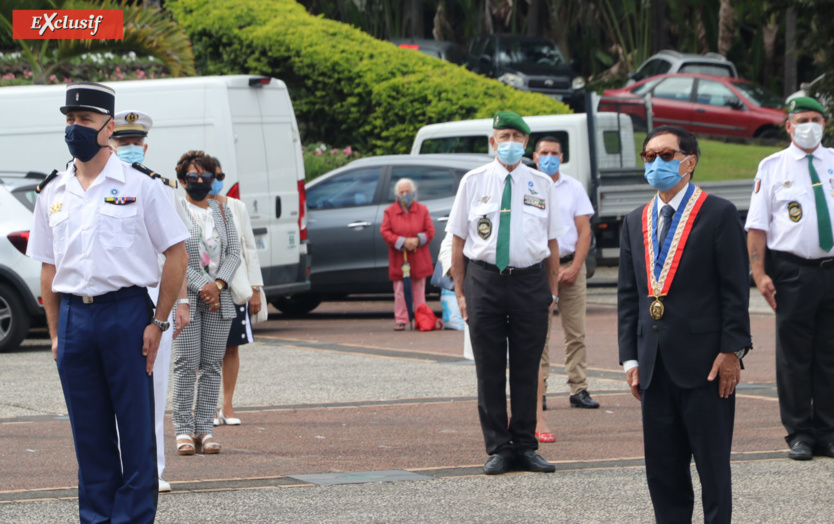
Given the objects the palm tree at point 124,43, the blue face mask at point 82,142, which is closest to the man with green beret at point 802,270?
the blue face mask at point 82,142

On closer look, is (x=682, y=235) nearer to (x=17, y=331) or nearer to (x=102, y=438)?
(x=102, y=438)

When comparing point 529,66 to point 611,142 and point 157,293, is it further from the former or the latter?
point 157,293

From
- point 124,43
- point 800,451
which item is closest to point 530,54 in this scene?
point 124,43

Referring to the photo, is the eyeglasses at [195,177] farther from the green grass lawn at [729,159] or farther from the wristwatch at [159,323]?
the green grass lawn at [729,159]

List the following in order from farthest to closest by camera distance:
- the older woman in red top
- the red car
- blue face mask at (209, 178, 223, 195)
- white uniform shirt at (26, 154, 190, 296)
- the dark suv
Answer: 1. the dark suv
2. the red car
3. the older woman in red top
4. blue face mask at (209, 178, 223, 195)
5. white uniform shirt at (26, 154, 190, 296)

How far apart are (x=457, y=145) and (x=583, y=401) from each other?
9402mm

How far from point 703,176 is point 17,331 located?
628 inches

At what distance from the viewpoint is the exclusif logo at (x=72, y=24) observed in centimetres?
2020

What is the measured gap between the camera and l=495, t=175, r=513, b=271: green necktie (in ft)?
24.8

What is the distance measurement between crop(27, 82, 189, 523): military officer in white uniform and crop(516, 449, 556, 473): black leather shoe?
2.55 meters

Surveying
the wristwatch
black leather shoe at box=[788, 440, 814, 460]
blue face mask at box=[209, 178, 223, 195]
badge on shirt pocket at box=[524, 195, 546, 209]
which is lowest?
black leather shoe at box=[788, 440, 814, 460]

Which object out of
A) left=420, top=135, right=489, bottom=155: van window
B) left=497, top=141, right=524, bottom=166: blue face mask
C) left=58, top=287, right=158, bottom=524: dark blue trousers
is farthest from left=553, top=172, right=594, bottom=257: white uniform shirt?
left=420, top=135, right=489, bottom=155: van window

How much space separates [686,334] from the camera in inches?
209

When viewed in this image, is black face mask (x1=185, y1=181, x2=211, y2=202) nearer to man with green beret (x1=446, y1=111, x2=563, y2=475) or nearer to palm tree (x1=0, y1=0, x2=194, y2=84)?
man with green beret (x1=446, y1=111, x2=563, y2=475)
